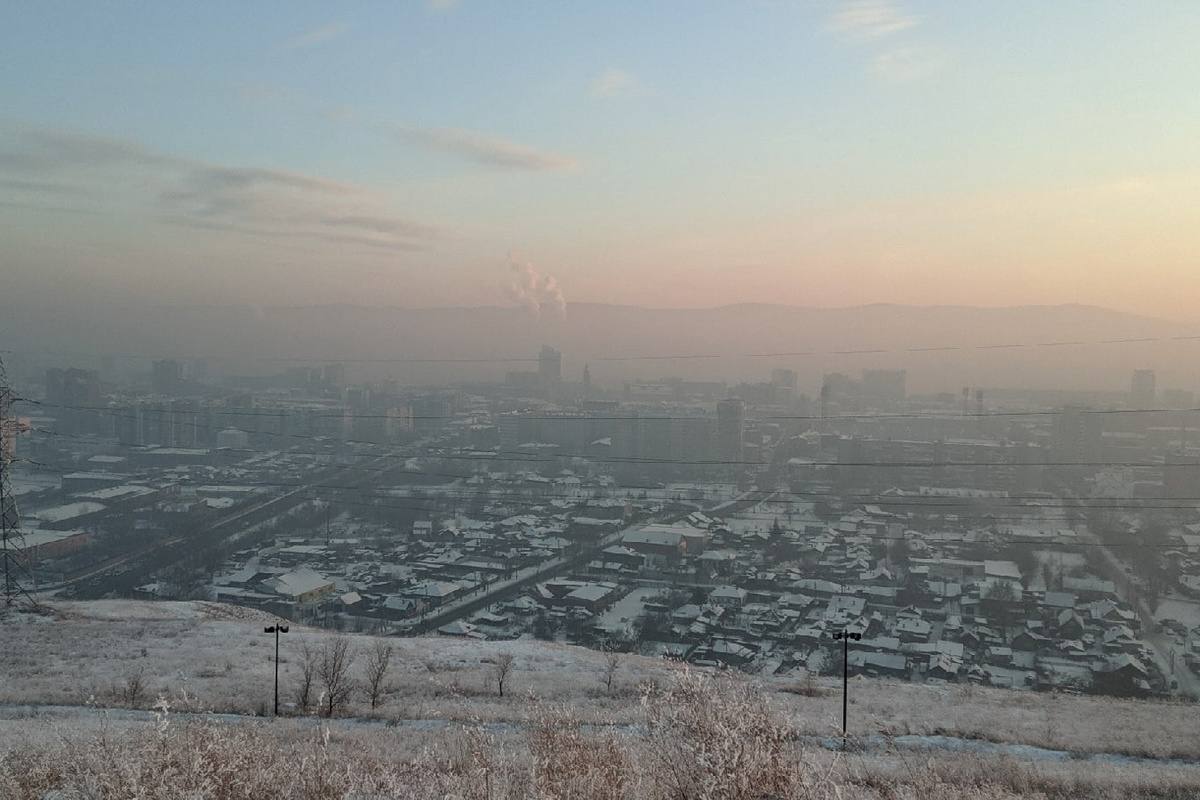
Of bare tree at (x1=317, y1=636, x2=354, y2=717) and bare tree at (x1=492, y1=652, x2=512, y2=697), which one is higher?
bare tree at (x1=317, y1=636, x2=354, y2=717)

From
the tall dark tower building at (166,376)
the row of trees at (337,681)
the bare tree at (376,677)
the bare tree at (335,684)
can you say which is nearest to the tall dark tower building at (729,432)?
the row of trees at (337,681)

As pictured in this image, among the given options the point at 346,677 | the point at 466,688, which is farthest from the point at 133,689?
the point at 466,688

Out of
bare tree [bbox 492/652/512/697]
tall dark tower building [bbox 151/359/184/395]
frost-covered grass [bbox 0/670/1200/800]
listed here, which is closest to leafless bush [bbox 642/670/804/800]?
frost-covered grass [bbox 0/670/1200/800]

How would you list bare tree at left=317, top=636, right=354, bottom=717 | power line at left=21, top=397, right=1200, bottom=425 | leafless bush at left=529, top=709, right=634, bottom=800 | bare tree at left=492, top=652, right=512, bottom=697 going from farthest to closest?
1. power line at left=21, top=397, right=1200, bottom=425
2. bare tree at left=492, top=652, right=512, bottom=697
3. bare tree at left=317, top=636, right=354, bottom=717
4. leafless bush at left=529, top=709, right=634, bottom=800

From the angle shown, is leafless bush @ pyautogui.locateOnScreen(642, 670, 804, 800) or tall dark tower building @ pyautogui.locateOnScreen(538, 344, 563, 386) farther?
tall dark tower building @ pyautogui.locateOnScreen(538, 344, 563, 386)

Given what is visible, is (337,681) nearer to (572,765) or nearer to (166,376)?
(572,765)

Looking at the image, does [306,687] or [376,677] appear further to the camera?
[376,677]

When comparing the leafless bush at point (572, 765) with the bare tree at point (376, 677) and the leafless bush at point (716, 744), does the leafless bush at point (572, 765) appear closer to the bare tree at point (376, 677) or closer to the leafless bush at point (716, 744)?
the leafless bush at point (716, 744)

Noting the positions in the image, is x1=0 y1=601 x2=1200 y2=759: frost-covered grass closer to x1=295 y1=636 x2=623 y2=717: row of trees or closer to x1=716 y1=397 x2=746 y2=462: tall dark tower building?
x1=295 y1=636 x2=623 y2=717: row of trees
